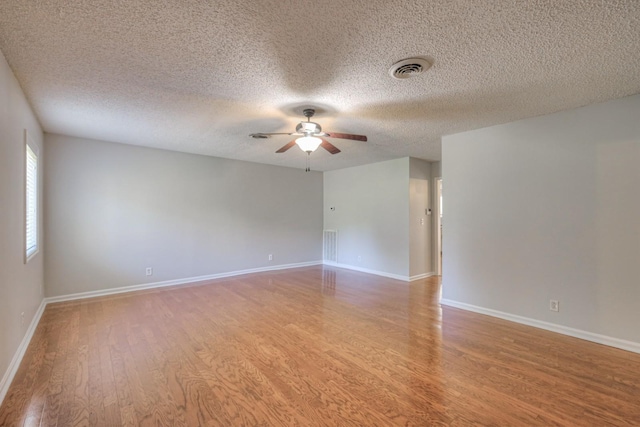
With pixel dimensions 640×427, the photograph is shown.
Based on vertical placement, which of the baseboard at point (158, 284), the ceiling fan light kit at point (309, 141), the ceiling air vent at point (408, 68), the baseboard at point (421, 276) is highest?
the ceiling air vent at point (408, 68)

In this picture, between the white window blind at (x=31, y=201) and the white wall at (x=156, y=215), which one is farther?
the white wall at (x=156, y=215)

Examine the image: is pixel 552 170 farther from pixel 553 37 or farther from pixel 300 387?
pixel 300 387

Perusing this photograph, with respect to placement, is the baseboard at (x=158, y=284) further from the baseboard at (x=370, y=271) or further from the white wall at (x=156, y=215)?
the baseboard at (x=370, y=271)

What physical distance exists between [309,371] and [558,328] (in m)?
2.74

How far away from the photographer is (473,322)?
3.37 m

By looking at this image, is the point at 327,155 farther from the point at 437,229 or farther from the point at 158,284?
the point at 158,284

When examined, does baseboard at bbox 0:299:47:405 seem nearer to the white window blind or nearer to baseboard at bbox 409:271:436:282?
the white window blind

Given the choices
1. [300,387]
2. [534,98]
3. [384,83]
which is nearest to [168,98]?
[384,83]

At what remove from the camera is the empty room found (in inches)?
69.9

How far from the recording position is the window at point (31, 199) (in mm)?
3074

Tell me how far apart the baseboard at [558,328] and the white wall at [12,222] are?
178 inches

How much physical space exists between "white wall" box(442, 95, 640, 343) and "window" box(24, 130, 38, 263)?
5005mm

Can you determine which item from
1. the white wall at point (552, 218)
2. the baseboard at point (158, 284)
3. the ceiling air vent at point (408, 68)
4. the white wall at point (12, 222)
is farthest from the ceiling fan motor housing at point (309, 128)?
the baseboard at point (158, 284)

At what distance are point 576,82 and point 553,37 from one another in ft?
2.97
